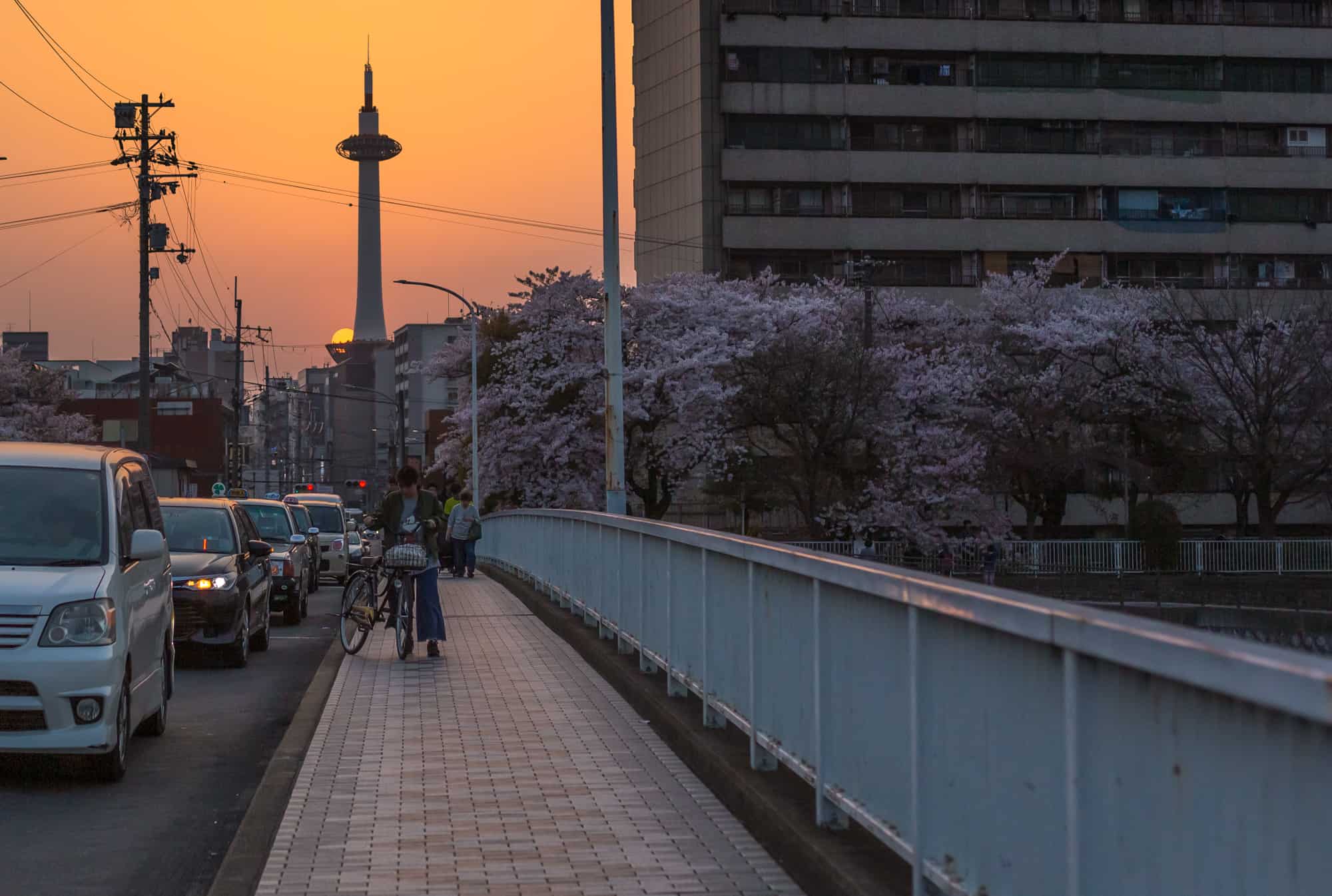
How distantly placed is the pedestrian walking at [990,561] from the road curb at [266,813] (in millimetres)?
38762

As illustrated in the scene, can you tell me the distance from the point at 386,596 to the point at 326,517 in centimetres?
1933

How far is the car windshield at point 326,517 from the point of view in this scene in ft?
113

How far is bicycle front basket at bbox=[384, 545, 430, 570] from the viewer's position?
15461 mm

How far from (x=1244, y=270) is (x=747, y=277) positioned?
2352 centimetres

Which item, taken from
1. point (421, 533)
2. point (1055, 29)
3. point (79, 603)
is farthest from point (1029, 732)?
point (1055, 29)

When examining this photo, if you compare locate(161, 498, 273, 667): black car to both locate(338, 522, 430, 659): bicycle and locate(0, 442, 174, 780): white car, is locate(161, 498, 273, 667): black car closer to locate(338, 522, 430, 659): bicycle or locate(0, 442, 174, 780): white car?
locate(338, 522, 430, 659): bicycle

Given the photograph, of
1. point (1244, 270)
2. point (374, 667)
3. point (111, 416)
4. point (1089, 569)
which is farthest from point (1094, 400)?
point (111, 416)

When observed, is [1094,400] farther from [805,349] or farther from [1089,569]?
[805,349]

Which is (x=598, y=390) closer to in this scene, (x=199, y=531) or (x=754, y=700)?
(x=199, y=531)

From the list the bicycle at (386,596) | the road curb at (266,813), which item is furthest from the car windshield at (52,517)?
the bicycle at (386,596)

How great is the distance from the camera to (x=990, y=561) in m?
51.1

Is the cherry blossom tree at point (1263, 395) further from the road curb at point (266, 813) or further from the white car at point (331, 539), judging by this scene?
the road curb at point (266, 813)

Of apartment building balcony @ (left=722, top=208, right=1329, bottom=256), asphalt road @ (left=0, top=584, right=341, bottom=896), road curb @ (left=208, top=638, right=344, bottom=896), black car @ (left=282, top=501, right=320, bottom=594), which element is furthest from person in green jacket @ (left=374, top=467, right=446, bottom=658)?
apartment building balcony @ (left=722, top=208, right=1329, bottom=256)

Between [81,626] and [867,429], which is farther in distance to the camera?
[867,429]
